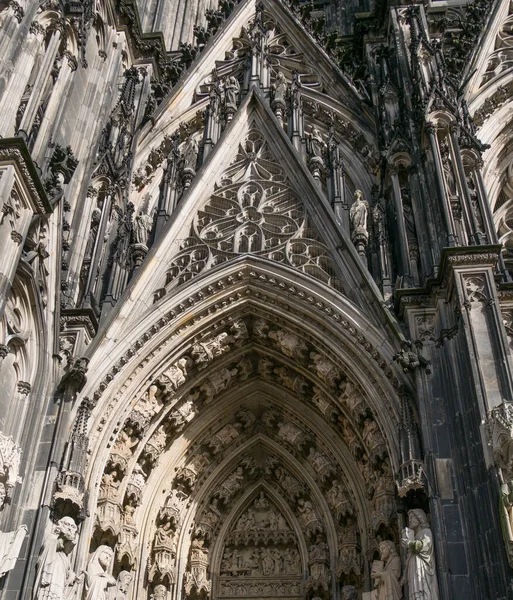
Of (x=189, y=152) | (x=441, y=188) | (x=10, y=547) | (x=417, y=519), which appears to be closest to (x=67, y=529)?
(x=10, y=547)

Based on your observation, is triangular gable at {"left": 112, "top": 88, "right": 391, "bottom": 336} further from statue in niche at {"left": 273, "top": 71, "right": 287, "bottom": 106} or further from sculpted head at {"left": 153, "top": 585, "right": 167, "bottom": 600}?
sculpted head at {"left": 153, "top": 585, "right": 167, "bottom": 600}

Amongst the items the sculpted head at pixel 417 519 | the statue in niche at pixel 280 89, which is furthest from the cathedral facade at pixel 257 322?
the statue in niche at pixel 280 89

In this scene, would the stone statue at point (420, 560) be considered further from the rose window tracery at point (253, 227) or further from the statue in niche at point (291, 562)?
the rose window tracery at point (253, 227)

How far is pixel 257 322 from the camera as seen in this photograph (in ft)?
39.8

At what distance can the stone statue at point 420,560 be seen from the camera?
8.49 meters

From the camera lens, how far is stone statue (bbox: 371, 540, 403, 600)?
31.1ft

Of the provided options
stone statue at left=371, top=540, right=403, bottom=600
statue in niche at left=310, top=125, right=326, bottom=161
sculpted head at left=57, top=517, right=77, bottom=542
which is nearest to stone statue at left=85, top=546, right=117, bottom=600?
sculpted head at left=57, top=517, right=77, bottom=542

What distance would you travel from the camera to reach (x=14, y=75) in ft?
34.7

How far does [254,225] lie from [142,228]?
1809 millimetres

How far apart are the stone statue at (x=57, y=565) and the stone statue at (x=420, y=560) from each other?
3.71m

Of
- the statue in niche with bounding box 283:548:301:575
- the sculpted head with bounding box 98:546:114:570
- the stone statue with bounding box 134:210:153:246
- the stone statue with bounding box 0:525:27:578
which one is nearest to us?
the stone statue with bounding box 0:525:27:578

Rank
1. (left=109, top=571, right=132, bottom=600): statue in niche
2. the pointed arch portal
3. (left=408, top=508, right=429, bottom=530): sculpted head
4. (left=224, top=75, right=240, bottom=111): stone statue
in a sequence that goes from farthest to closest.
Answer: (left=224, top=75, right=240, bottom=111): stone statue, the pointed arch portal, (left=109, top=571, right=132, bottom=600): statue in niche, (left=408, top=508, right=429, bottom=530): sculpted head

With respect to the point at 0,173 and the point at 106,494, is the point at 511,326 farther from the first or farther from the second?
the point at 0,173

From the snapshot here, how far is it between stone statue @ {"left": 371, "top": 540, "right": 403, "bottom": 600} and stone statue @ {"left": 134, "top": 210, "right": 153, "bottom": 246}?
19.5 ft
